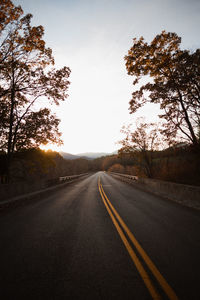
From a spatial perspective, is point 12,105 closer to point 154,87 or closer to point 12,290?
point 154,87

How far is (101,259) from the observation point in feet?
9.50

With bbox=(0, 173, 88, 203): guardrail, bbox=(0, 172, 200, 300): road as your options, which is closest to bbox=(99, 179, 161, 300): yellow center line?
bbox=(0, 172, 200, 300): road

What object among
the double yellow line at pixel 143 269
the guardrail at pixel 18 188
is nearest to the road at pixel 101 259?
the double yellow line at pixel 143 269

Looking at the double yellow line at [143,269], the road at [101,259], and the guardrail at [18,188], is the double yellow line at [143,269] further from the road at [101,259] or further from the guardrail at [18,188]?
the guardrail at [18,188]

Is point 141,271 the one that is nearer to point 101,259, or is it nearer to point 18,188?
point 101,259

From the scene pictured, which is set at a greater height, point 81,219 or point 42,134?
point 42,134

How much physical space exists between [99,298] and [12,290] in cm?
135

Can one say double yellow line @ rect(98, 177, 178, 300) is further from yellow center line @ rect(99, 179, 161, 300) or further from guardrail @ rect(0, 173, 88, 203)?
guardrail @ rect(0, 173, 88, 203)

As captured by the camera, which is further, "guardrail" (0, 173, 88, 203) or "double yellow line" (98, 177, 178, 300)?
"guardrail" (0, 173, 88, 203)

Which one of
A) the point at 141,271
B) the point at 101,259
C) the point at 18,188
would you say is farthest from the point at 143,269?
the point at 18,188

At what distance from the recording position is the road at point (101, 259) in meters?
2.07

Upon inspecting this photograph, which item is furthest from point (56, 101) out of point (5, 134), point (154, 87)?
point (154, 87)

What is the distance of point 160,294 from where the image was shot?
1.97 metres

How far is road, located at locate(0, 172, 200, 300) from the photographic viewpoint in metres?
2.07
